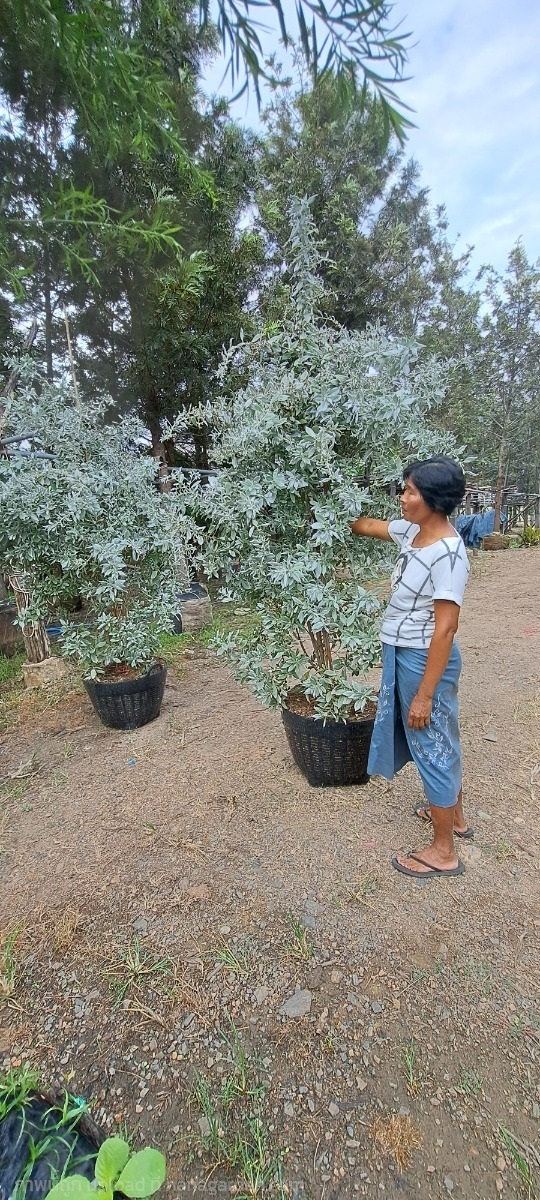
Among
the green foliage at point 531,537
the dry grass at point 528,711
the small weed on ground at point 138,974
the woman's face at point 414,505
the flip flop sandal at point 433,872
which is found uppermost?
the woman's face at point 414,505

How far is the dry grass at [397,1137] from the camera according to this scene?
3.22ft

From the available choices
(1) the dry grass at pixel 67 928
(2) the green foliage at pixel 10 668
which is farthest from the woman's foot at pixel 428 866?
(2) the green foliage at pixel 10 668

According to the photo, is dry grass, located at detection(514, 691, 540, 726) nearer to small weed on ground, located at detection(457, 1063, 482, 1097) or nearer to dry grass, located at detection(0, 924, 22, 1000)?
small weed on ground, located at detection(457, 1063, 482, 1097)

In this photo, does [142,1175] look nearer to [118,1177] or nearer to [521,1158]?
[118,1177]

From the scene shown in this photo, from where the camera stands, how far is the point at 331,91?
1.59m

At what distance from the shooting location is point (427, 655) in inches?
60.0

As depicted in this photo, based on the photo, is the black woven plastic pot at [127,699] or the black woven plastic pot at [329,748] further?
the black woven plastic pot at [127,699]

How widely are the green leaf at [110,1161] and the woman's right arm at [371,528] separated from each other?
5.33 feet

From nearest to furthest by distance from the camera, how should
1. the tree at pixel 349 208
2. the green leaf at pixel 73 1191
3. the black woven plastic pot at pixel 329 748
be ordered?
1. the green leaf at pixel 73 1191
2. the black woven plastic pot at pixel 329 748
3. the tree at pixel 349 208

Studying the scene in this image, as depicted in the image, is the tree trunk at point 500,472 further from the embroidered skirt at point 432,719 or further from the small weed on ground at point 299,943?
the small weed on ground at point 299,943

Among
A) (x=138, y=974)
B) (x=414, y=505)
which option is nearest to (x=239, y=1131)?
(x=138, y=974)

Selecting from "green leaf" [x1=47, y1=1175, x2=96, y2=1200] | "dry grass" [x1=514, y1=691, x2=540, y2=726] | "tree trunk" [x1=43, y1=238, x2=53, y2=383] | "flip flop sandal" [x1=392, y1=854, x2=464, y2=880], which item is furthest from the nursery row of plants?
"tree trunk" [x1=43, y1=238, x2=53, y2=383]

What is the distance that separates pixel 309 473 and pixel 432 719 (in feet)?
3.07

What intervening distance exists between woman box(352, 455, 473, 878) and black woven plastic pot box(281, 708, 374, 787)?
27cm
